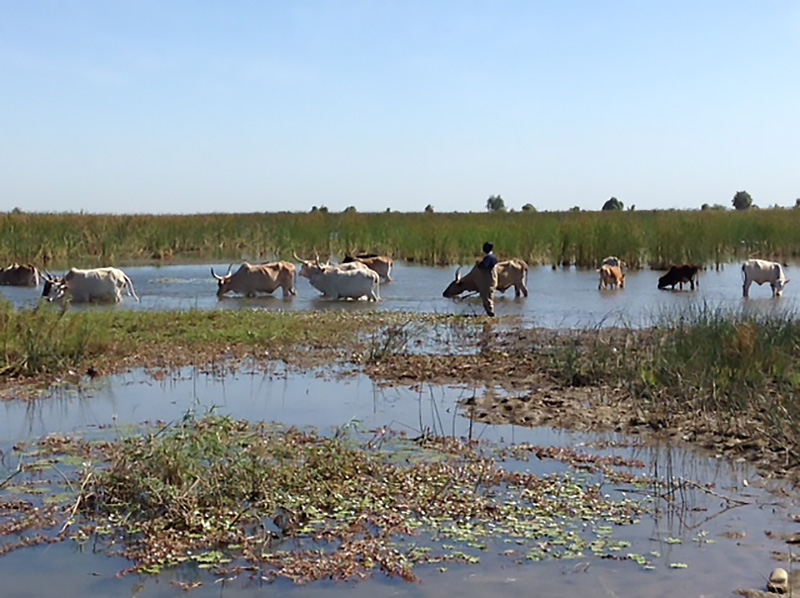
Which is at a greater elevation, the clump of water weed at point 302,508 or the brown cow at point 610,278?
the brown cow at point 610,278

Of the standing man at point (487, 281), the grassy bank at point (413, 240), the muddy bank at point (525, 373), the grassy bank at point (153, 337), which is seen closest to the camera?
the muddy bank at point (525, 373)

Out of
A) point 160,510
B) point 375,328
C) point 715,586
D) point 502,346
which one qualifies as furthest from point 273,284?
Answer: point 715,586

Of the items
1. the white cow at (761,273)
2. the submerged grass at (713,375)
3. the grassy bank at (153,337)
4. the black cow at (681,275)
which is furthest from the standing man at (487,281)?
the black cow at (681,275)

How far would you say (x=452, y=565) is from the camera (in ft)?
19.4

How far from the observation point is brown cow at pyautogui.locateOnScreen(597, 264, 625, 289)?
24141 millimetres

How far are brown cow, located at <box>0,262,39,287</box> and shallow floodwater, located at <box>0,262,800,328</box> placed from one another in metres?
0.52

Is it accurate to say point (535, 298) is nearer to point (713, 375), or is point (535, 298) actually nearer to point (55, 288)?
point (55, 288)

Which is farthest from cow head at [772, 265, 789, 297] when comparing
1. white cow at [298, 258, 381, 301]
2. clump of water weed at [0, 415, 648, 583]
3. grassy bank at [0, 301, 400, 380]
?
clump of water weed at [0, 415, 648, 583]

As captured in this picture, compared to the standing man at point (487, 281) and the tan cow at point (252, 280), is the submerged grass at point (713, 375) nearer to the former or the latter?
the standing man at point (487, 281)

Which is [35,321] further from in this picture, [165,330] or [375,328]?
[375,328]

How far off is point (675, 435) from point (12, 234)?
26318 millimetres

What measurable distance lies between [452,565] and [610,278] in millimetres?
18874

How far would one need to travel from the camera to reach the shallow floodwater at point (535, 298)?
62.2ft

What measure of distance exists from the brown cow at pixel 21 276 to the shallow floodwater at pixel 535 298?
1.71 ft
